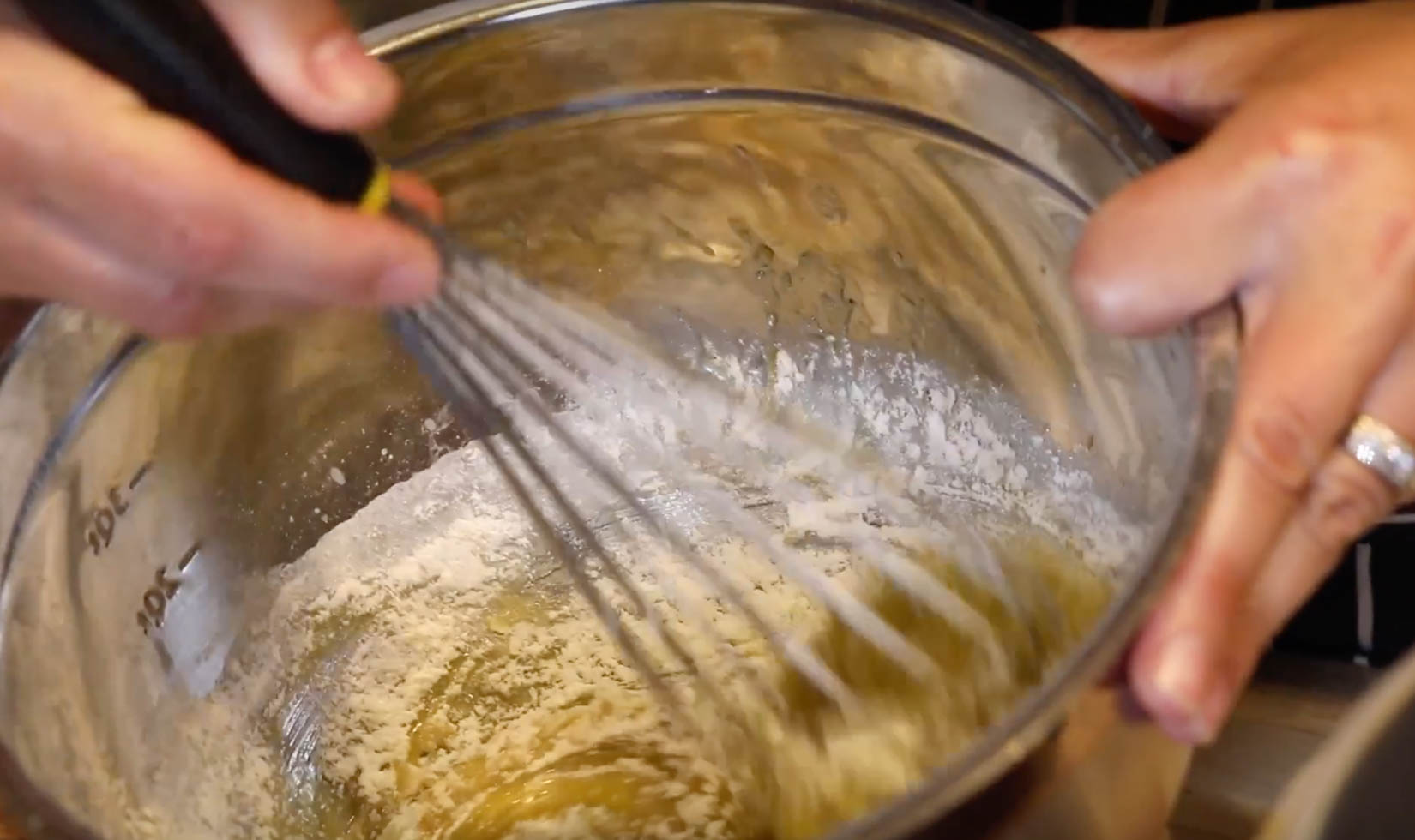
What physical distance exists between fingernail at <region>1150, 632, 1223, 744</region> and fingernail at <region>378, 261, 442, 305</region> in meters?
0.21

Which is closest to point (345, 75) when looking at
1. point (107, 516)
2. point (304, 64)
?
point (304, 64)

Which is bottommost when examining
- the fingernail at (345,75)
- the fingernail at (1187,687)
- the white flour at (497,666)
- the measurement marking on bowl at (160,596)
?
the white flour at (497,666)

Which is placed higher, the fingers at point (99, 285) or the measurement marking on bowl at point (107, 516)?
the fingers at point (99, 285)

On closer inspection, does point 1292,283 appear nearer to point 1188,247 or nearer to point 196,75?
point 1188,247

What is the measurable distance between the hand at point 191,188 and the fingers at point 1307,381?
0.71ft

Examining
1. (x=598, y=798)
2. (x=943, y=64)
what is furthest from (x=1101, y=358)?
(x=598, y=798)

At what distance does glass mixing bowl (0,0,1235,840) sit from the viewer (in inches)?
15.8

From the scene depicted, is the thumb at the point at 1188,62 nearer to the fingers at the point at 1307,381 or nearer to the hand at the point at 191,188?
the fingers at the point at 1307,381

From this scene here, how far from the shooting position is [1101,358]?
1.39 ft

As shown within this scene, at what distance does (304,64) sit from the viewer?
30 cm

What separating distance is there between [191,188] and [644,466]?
0.34 meters

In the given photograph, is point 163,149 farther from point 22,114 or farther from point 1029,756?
point 1029,756

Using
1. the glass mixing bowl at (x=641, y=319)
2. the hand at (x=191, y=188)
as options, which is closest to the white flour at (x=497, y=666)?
the glass mixing bowl at (x=641, y=319)

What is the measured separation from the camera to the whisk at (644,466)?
48cm
